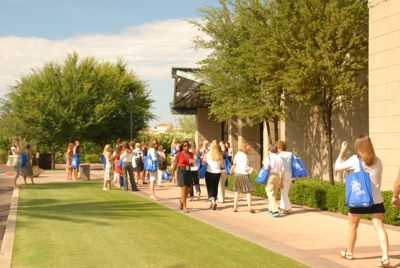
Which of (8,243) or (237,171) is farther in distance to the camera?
(237,171)

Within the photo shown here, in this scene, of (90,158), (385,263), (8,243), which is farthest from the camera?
(90,158)

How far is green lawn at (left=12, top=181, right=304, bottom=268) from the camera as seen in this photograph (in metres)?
8.07

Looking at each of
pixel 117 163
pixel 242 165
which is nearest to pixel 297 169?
pixel 242 165

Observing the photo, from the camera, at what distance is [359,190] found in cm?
786

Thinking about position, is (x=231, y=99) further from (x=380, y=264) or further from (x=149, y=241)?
(x=380, y=264)

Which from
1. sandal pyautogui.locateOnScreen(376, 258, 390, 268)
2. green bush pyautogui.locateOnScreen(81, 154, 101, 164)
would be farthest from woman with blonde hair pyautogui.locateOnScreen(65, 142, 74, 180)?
green bush pyautogui.locateOnScreen(81, 154, 101, 164)

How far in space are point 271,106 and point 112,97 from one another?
23.6 meters

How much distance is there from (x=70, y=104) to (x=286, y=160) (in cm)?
2924

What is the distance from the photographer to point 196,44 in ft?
78.8

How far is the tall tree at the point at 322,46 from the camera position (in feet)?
55.2

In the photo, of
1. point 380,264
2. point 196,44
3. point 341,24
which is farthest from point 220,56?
point 380,264

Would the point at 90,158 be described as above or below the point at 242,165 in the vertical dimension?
above

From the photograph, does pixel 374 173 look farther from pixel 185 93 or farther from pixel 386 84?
pixel 185 93

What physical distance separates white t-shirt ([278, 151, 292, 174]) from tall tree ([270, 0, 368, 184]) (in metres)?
3.51
